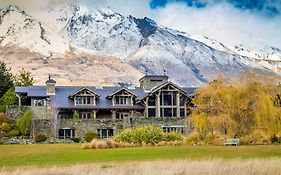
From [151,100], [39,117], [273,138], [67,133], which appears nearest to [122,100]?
[151,100]

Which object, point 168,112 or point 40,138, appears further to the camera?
point 168,112

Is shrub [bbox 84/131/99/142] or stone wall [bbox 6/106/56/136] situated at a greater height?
stone wall [bbox 6/106/56/136]

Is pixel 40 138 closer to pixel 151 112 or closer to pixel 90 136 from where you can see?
pixel 90 136

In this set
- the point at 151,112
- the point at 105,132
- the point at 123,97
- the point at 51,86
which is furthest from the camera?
the point at 51,86

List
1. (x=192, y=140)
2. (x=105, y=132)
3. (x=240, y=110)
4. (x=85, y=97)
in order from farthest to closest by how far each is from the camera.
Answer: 1. (x=85, y=97)
2. (x=105, y=132)
3. (x=240, y=110)
4. (x=192, y=140)

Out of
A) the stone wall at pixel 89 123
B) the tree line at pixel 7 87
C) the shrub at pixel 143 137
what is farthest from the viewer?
the tree line at pixel 7 87

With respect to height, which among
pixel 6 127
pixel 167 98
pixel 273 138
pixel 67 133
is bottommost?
pixel 273 138

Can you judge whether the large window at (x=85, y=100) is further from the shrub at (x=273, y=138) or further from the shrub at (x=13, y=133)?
the shrub at (x=273, y=138)

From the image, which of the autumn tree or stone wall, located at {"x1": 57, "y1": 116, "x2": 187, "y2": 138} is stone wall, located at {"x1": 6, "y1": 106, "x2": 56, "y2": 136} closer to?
stone wall, located at {"x1": 57, "y1": 116, "x2": 187, "y2": 138}

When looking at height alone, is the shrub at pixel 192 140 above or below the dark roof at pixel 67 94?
below

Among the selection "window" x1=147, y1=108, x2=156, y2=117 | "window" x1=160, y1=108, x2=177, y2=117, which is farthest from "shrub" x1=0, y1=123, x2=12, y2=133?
"window" x1=160, y1=108, x2=177, y2=117

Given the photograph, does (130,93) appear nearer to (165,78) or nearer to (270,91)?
(165,78)

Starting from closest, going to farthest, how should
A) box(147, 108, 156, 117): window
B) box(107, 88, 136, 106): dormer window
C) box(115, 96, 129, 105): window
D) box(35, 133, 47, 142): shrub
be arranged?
box(35, 133, 47, 142): shrub, box(147, 108, 156, 117): window, box(107, 88, 136, 106): dormer window, box(115, 96, 129, 105): window

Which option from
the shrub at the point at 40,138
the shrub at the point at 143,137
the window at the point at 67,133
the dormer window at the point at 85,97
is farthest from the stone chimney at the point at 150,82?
the shrub at the point at 143,137
